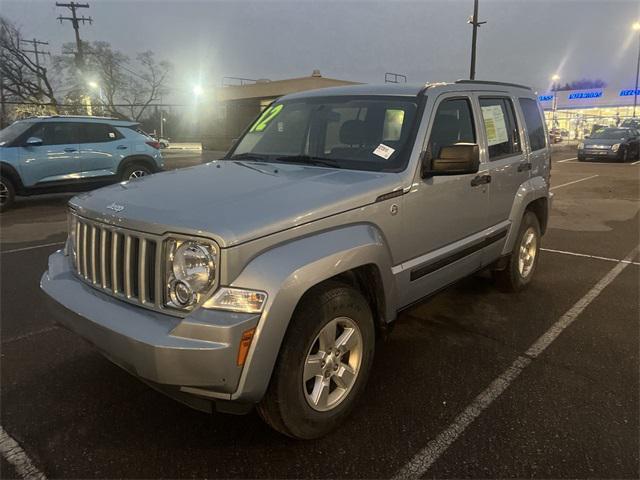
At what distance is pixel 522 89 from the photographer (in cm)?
504

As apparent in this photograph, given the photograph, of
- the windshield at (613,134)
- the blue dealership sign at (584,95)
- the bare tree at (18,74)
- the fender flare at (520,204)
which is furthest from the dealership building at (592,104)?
the fender flare at (520,204)

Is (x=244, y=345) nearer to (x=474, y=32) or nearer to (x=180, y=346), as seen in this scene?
(x=180, y=346)

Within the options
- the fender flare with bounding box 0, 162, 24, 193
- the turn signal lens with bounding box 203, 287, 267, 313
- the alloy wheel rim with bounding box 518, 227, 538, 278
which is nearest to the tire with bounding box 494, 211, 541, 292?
the alloy wheel rim with bounding box 518, 227, 538, 278

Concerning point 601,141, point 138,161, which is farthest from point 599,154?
point 138,161

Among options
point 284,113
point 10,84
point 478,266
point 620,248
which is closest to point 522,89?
point 478,266

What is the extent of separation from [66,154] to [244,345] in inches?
386

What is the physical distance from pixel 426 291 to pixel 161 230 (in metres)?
1.93

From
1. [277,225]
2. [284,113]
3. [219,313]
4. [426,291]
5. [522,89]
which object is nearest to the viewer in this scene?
[219,313]

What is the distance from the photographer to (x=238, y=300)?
7.32 ft

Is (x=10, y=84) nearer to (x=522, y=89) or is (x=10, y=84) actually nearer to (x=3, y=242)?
(x=3, y=242)

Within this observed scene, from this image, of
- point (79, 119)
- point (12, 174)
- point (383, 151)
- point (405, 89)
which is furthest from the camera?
point (79, 119)

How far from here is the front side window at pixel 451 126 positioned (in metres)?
3.51

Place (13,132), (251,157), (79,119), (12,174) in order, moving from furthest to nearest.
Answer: (79,119) → (13,132) → (12,174) → (251,157)

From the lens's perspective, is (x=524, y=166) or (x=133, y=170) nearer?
(x=524, y=166)
